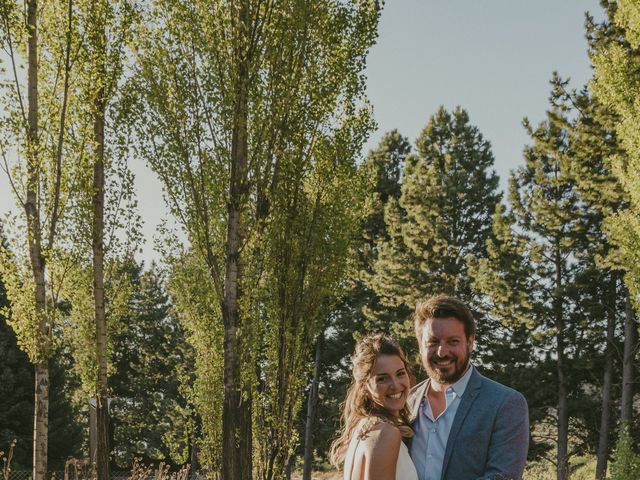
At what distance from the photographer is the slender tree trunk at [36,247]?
385 inches

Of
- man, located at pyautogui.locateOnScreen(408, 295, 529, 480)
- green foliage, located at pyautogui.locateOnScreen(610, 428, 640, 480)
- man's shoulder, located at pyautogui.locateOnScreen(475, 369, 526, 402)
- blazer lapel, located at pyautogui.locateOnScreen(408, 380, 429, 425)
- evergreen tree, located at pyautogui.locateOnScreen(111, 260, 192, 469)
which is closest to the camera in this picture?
man, located at pyautogui.locateOnScreen(408, 295, 529, 480)

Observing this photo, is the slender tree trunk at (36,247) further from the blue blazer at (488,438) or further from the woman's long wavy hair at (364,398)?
the blue blazer at (488,438)

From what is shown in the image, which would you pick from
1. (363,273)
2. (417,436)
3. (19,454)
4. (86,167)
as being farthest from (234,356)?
(363,273)

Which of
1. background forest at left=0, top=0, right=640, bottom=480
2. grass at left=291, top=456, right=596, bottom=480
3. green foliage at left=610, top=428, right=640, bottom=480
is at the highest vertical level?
background forest at left=0, top=0, right=640, bottom=480

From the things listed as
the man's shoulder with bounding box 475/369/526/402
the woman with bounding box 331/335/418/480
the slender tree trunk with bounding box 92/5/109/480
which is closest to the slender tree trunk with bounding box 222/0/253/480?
the slender tree trunk with bounding box 92/5/109/480

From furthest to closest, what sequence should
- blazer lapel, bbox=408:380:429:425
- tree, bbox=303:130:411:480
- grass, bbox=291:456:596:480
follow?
tree, bbox=303:130:411:480
grass, bbox=291:456:596:480
blazer lapel, bbox=408:380:429:425

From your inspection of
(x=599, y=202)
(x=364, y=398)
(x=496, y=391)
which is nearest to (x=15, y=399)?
(x=599, y=202)

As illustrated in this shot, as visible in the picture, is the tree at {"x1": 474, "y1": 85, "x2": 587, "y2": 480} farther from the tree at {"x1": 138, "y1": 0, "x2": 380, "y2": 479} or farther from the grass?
the tree at {"x1": 138, "y1": 0, "x2": 380, "y2": 479}

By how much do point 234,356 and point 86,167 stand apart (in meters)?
4.39

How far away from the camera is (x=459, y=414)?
301 centimetres

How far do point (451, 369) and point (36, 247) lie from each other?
348 inches

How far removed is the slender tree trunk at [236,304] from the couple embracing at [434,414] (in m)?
7.00

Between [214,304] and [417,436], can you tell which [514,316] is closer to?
[214,304]

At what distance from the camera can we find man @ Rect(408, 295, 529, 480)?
2.89 meters
